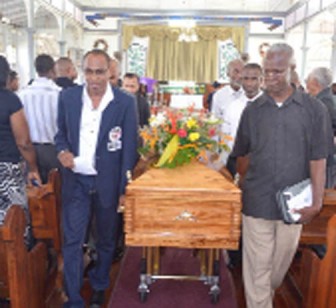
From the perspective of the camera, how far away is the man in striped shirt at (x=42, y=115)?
3.04 m

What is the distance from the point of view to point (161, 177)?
193 centimetres

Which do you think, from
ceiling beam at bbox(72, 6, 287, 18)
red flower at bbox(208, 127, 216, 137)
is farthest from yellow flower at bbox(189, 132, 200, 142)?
ceiling beam at bbox(72, 6, 287, 18)

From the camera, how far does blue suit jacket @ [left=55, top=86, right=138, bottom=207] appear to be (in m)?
2.17

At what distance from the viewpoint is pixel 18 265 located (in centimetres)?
181

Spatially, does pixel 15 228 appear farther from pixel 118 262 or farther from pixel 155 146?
pixel 118 262

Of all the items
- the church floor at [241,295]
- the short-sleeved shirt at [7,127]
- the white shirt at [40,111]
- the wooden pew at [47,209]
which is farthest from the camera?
the white shirt at [40,111]

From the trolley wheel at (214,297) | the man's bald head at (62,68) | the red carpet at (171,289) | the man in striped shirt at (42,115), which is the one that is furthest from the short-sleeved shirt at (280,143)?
the man's bald head at (62,68)

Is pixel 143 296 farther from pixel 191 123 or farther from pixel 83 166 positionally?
pixel 191 123

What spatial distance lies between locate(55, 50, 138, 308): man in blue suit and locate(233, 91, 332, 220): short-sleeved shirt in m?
0.65

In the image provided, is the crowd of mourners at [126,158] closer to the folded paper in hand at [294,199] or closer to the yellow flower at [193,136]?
the folded paper in hand at [294,199]

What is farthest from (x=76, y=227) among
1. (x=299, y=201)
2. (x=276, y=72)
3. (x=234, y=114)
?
(x=234, y=114)

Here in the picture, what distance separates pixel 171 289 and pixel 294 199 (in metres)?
1.16

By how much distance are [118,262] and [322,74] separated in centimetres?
212

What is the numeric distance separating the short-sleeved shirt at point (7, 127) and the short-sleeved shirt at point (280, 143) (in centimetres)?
115
